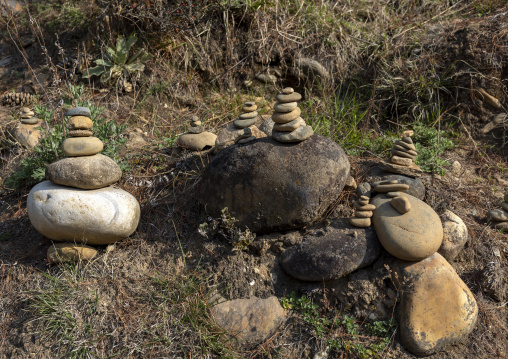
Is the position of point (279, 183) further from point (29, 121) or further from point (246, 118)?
point (29, 121)

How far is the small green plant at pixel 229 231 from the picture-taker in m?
3.24

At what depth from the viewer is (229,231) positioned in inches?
129

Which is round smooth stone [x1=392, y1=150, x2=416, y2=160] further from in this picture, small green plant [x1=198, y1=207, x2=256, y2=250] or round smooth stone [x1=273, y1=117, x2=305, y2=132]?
small green plant [x1=198, y1=207, x2=256, y2=250]

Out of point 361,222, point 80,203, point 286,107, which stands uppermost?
point 286,107

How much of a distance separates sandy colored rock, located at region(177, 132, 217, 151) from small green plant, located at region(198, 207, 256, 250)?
1.12 metres

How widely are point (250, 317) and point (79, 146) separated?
2.06 meters

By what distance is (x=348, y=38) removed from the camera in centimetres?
555

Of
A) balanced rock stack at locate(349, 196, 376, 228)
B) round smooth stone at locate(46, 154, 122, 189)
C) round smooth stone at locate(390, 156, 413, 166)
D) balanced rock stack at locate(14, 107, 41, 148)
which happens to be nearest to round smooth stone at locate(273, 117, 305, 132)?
balanced rock stack at locate(349, 196, 376, 228)

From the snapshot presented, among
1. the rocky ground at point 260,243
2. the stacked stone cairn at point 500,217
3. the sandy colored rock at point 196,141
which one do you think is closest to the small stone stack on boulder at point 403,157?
the rocky ground at point 260,243

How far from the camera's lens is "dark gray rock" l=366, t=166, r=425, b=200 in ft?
11.6

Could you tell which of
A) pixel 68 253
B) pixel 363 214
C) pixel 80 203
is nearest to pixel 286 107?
pixel 363 214

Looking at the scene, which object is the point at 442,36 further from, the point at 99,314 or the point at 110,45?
the point at 99,314

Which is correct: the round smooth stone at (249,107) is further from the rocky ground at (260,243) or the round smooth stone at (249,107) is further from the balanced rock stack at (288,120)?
the balanced rock stack at (288,120)

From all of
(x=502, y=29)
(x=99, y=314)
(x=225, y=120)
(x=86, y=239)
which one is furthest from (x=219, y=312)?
(x=502, y=29)
